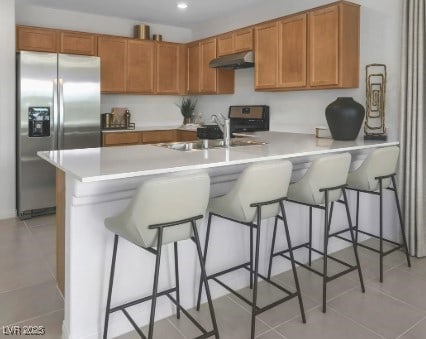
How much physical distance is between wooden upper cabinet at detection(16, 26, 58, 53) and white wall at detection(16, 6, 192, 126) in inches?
13.7

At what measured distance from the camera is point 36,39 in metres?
4.59

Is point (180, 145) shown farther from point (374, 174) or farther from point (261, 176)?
point (374, 174)

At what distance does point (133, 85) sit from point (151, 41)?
27.7 inches

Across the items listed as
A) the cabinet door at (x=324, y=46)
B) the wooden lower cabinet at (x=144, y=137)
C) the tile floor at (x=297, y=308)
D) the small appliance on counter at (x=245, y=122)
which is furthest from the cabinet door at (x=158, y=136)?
the tile floor at (x=297, y=308)

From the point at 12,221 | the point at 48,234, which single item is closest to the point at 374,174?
the point at 48,234

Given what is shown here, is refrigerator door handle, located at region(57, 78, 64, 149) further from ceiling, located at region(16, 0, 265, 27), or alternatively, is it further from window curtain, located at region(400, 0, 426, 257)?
A: window curtain, located at region(400, 0, 426, 257)

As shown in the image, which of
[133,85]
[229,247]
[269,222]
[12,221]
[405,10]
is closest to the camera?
[229,247]

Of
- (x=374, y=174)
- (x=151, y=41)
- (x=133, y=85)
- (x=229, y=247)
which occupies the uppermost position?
(x=151, y=41)

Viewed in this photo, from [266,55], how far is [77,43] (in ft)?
Answer: 7.98

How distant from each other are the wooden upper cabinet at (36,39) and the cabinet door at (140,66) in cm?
99

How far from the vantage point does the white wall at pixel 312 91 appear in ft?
11.2

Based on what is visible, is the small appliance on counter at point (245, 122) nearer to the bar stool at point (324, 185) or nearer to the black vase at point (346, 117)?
the black vase at point (346, 117)

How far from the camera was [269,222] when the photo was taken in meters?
2.73

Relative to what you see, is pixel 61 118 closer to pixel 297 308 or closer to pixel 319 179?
pixel 319 179
